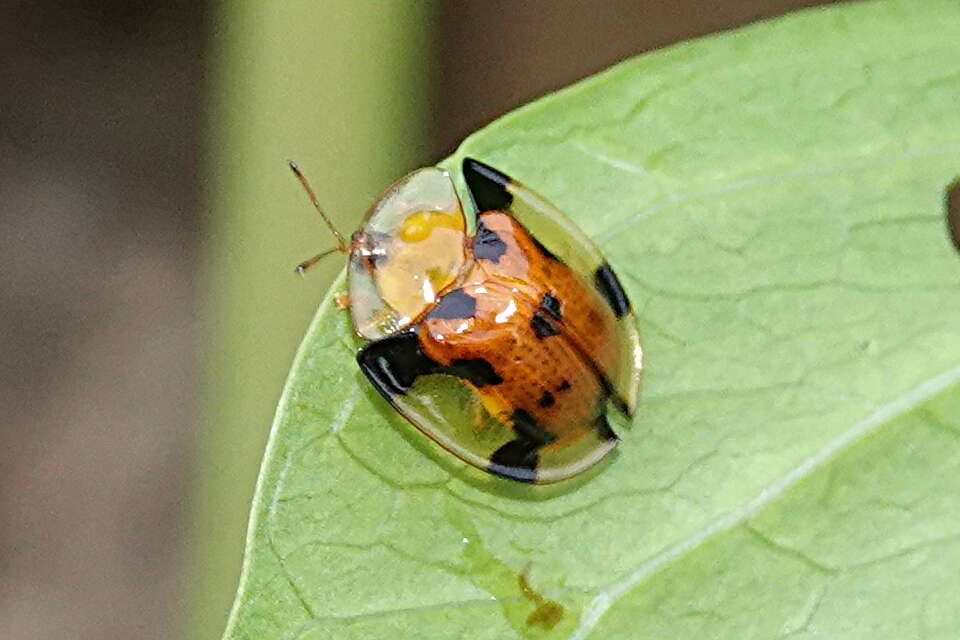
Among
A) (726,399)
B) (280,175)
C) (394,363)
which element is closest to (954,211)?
(726,399)

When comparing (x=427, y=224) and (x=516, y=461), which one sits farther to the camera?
(x=427, y=224)

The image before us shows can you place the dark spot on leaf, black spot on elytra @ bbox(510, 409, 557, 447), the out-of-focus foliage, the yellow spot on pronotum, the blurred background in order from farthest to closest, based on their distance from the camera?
the blurred background
the out-of-focus foliage
the yellow spot on pronotum
black spot on elytra @ bbox(510, 409, 557, 447)
the dark spot on leaf

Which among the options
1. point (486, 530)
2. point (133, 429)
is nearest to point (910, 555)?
point (486, 530)

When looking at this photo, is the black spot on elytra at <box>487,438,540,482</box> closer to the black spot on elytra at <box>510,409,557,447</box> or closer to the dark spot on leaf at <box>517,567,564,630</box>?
the black spot on elytra at <box>510,409,557,447</box>

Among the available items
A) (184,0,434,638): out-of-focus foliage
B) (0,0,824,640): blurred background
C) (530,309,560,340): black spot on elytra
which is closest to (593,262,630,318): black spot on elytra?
(530,309,560,340): black spot on elytra

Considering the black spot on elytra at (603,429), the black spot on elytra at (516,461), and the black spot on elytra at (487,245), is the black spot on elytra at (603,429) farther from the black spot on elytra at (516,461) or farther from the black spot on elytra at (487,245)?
the black spot on elytra at (487,245)

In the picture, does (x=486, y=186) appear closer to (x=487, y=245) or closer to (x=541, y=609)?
(x=487, y=245)
